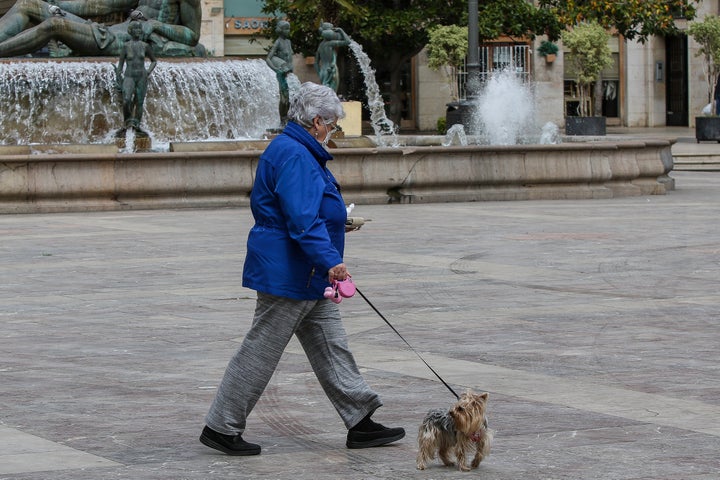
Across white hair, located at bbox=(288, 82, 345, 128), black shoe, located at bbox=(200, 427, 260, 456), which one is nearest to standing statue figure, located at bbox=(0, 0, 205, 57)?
white hair, located at bbox=(288, 82, 345, 128)

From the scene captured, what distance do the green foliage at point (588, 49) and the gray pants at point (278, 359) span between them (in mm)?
41832

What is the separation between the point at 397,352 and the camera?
341 inches

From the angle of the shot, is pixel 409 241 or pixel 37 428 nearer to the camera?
pixel 37 428

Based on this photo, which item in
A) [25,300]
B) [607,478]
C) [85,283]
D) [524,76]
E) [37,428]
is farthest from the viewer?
[524,76]

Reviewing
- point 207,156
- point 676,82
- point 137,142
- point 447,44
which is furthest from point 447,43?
point 207,156

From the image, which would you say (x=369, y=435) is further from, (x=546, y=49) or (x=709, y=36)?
(x=546, y=49)

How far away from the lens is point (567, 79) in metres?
57.1

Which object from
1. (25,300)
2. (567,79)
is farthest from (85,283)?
(567,79)

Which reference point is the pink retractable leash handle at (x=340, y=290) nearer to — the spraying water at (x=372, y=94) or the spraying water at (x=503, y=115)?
the spraying water at (x=372, y=94)

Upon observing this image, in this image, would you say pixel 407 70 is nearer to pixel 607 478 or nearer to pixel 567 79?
pixel 567 79

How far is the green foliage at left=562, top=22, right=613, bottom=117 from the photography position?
47.1 metres

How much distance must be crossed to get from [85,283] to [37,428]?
17.5 ft

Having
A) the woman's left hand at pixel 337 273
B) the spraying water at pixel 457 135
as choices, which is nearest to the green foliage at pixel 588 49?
the spraying water at pixel 457 135

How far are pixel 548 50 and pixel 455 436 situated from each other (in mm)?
48901
